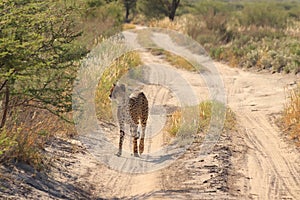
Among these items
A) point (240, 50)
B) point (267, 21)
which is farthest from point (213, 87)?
point (267, 21)

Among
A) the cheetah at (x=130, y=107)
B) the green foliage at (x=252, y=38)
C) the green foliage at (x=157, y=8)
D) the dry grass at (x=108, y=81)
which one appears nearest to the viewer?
the cheetah at (x=130, y=107)

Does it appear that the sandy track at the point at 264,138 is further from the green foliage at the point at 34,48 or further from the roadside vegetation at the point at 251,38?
the green foliage at the point at 34,48

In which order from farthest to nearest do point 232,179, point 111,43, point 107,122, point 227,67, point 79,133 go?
point 227,67, point 111,43, point 107,122, point 79,133, point 232,179

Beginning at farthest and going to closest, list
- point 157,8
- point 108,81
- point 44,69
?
point 157,8 < point 108,81 < point 44,69

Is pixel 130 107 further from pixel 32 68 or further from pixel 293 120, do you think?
pixel 293 120

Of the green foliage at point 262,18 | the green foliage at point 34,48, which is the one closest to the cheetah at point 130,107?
the green foliage at point 34,48

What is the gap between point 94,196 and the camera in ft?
23.9

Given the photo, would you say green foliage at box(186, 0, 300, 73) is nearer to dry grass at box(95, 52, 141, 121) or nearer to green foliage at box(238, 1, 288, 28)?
green foliage at box(238, 1, 288, 28)

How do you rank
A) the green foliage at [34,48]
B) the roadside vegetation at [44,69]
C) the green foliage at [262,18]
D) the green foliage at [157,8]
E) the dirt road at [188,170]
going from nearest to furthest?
the green foliage at [34,48]
the roadside vegetation at [44,69]
the dirt road at [188,170]
the green foliage at [262,18]
the green foliage at [157,8]

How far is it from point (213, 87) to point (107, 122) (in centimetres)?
598

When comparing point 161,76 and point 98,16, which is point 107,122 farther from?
point 98,16

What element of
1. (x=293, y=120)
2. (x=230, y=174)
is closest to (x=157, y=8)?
(x=293, y=120)

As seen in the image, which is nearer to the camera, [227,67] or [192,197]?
[192,197]

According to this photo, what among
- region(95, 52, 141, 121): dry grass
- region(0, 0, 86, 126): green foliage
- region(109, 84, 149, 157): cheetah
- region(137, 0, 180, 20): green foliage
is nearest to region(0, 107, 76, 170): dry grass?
region(0, 0, 86, 126): green foliage
